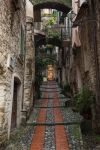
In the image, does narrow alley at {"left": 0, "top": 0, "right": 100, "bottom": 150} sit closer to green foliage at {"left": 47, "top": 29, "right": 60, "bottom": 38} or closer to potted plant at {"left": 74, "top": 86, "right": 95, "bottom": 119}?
potted plant at {"left": 74, "top": 86, "right": 95, "bottom": 119}

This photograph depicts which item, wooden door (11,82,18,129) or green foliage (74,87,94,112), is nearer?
green foliage (74,87,94,112)

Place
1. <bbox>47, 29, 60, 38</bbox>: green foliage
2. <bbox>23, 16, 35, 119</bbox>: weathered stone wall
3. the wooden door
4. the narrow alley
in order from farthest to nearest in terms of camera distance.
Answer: <bbox>47, 29, 60, 38</bbox>: green foliage
<bbox>23, 16, 35, 119</bbox>: weathered stone wall
the wooden door
the narrow alley

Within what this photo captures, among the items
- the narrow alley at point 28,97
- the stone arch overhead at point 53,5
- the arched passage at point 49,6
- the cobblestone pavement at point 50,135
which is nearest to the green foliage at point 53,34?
the arched passage at point 49,6

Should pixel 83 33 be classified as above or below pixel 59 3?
below

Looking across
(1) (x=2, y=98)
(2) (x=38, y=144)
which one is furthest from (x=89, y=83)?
(1) (x=2, y=98)

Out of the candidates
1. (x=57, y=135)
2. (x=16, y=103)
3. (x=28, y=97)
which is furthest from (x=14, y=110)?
(x=57, y=135)

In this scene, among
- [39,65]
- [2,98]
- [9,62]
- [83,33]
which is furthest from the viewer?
[39,65]

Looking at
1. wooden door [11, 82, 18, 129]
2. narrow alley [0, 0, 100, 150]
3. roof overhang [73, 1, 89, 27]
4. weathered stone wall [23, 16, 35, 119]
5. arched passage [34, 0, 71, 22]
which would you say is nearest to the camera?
narrow alley [0, 0, 100, 150]

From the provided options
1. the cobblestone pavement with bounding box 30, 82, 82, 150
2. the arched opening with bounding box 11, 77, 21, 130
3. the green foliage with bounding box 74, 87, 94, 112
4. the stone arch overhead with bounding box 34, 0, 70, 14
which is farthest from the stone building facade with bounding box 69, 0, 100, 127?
the stone arch overhead with bounding box 34, 0, 70, 14

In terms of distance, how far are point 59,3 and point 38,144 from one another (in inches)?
443

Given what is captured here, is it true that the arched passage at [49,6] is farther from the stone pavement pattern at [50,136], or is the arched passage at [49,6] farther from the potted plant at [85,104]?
the potted plant at [85,104]

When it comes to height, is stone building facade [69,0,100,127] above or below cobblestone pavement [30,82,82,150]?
above

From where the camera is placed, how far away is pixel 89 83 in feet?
40.8

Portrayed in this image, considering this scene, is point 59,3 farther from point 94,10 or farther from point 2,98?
point 2,98
